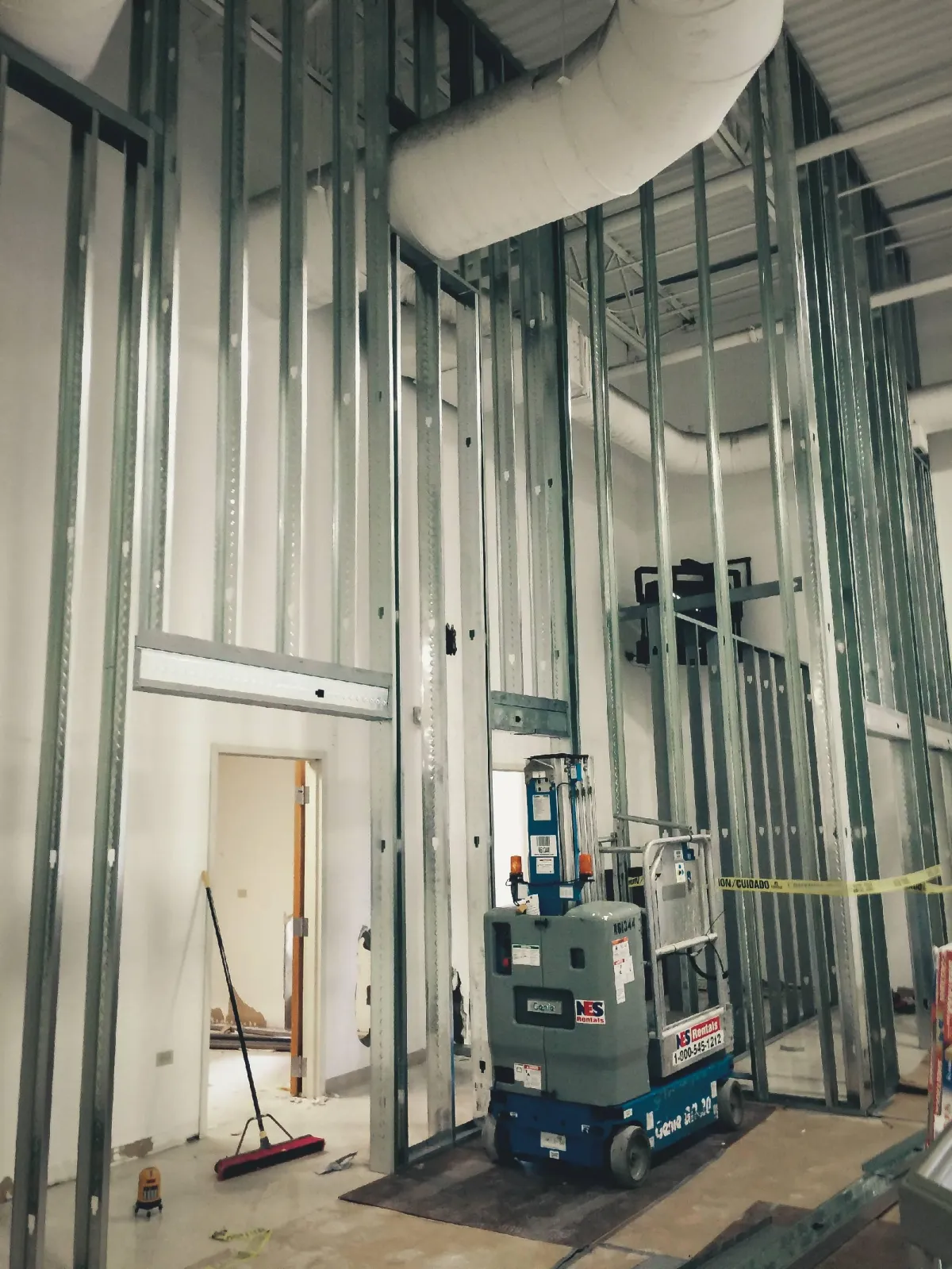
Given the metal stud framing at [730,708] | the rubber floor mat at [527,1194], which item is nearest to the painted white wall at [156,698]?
the rubber floor mat at [527,1194]

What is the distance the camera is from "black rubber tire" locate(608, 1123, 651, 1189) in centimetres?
398

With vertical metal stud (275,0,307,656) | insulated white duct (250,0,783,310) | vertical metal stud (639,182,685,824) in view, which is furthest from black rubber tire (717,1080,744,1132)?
insulated white duct (250,0,783,310)

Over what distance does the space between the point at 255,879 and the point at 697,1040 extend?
4.28 meters

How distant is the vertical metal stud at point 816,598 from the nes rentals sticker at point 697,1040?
61cm

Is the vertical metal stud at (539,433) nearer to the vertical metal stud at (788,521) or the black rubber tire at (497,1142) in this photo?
the vertical metal stud at (788,521)

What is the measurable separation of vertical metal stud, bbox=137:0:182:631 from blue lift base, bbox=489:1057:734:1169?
2548 millimetres

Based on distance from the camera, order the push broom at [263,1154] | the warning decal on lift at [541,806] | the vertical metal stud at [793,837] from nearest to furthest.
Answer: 1. the push broom at [263,1154]
2. the warning decal on lift at [541,806]
3. the vertical metal stud at [793,837]

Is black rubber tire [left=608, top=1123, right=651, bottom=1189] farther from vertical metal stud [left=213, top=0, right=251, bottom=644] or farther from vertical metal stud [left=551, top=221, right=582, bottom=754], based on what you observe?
vertical metal stud [left=213, top=0, right=251, bottom=644]

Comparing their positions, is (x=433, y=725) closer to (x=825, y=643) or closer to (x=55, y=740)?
(x=55, y=740)

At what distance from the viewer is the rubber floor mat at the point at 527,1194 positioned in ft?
12.1

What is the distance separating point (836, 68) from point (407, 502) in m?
3.99

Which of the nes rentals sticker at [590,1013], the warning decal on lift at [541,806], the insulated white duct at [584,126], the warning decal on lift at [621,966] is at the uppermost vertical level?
the insulated white duct at [584,126]

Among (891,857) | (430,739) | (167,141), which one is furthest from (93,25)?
(891,857)

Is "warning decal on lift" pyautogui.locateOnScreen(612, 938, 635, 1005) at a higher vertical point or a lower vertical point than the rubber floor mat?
higher
